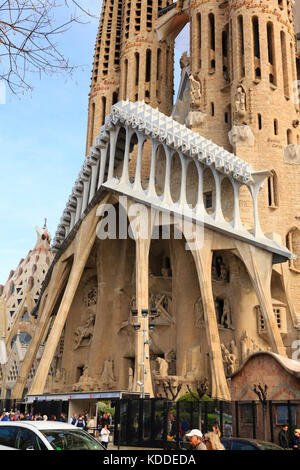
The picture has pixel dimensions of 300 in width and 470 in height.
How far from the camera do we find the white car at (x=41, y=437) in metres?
6.72

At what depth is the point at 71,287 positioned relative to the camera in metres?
27.2

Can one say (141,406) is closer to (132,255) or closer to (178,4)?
(132,255)

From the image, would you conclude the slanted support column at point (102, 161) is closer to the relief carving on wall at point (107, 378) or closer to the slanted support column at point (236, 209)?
the slanted support column at point (236, 209)

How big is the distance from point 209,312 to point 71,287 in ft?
25.6

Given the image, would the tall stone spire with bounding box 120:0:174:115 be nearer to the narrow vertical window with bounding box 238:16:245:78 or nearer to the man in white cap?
the narrow vertical window with bounding box 238:16:245:78

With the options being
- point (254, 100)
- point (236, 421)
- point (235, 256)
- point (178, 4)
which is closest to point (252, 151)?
point (254, 100)

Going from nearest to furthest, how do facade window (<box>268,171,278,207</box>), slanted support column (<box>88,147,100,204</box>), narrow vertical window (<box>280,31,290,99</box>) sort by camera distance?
facade window (<box>268,171,278,207</box>), slanted support column (<box>88,147,100,204</box>), narrow vertical window (<box>280,31,290,99</box>)

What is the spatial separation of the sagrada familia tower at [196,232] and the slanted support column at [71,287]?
0.06 metres

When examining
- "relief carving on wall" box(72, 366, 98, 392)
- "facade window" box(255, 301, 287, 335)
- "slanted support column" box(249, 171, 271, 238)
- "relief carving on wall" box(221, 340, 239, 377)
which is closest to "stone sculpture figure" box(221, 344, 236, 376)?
"relief carving on wall" box(221, 340, 239, 377)

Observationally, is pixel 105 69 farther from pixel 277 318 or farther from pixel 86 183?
pixel 277 318

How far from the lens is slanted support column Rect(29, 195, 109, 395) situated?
25234mm

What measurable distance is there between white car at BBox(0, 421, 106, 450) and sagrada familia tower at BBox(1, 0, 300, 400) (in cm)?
1419

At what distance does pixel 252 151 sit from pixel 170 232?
615cm

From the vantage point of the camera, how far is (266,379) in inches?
584
